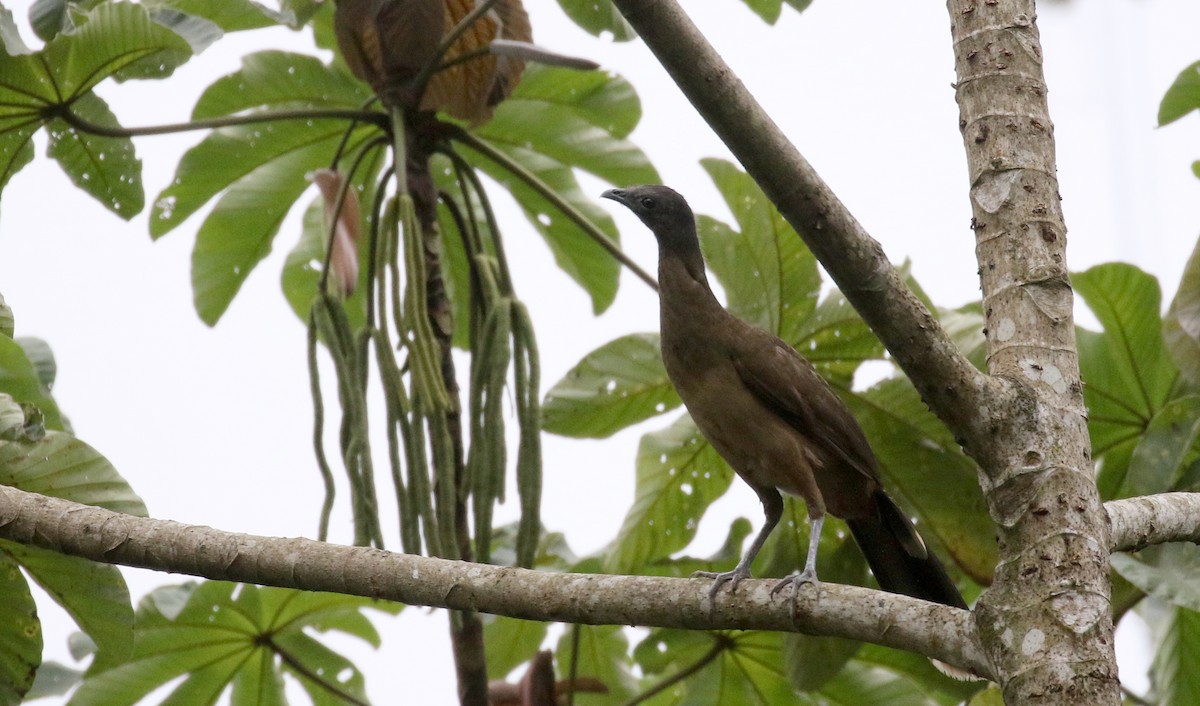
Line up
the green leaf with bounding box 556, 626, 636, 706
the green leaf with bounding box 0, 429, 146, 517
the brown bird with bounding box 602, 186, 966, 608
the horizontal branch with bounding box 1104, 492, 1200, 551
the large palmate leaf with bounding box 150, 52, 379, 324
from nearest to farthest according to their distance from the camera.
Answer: the horizontal branch with bounding box 1104, 492, 1200, 551, the green leaf with bounding box 0, 429, 146, 517, the brown bird with bounding box 602, 186, 966, 608, the large palmate leaf with bounding box 150, 52, 379, 324, the green leaf with bounding box 556, 626, 636, 706

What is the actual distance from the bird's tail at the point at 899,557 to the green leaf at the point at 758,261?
0.59 meters

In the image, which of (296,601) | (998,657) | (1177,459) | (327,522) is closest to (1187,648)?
(1177,459)

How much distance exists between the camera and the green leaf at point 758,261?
3.44 meters

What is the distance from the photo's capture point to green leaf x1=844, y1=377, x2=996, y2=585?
328 cm

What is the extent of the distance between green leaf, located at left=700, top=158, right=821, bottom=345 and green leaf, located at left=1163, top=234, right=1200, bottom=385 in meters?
0.91

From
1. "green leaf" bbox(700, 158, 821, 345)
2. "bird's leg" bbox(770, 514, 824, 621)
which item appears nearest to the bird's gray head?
"green leaf" bbox(700, 158, 821, 345)

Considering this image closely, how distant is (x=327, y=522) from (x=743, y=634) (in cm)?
124

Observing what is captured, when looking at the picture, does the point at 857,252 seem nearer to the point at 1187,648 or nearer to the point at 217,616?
the point at 1187,648

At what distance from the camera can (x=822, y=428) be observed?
3.08 metres

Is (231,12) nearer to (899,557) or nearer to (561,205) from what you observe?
(561,205)

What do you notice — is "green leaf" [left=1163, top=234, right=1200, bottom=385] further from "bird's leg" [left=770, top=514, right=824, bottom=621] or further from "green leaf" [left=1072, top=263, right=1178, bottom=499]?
"bird's leg" [left=770, top=514, right=824, bottom=621]

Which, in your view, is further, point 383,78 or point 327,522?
point 383,78

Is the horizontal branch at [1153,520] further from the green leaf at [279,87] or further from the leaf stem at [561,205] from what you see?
the green leaf at [279,87]

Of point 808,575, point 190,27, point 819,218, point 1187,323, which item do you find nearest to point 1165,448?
point 1187,323
